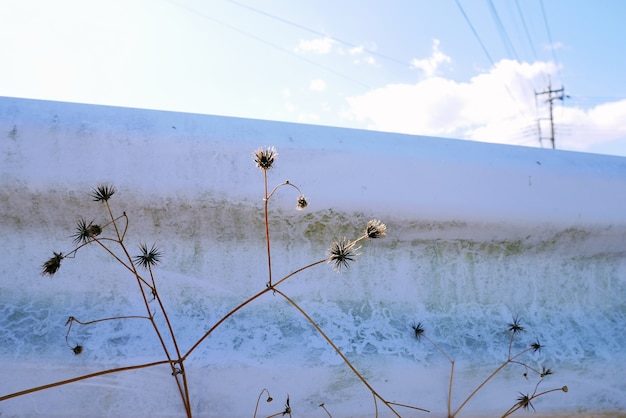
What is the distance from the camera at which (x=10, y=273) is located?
1.95 meters

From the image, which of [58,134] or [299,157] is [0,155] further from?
[299,157]

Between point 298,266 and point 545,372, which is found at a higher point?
point 298,266

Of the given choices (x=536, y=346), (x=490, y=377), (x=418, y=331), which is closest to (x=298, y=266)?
(x=418, y=331)

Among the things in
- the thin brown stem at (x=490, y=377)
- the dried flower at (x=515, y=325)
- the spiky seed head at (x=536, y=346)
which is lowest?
the thin brown stem at (x=490, y=377)

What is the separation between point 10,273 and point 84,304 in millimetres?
316

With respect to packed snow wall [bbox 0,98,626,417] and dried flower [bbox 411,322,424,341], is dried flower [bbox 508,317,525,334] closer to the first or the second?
packed snow wall [bbox 0,98,626,417]

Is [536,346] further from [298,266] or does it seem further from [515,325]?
[298,266]

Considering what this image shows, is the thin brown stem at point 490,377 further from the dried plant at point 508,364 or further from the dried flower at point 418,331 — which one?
the dried flower at point 418,331

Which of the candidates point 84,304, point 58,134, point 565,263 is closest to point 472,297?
point 565,263

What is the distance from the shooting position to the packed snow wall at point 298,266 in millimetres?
1826

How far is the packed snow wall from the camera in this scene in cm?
183

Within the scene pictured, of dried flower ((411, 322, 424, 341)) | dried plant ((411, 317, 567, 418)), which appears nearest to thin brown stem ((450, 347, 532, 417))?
dried plant ((411, 317, 567, 418))

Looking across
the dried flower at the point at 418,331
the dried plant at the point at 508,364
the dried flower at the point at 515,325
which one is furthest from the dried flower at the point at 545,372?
the dried flower at the point at 418,331

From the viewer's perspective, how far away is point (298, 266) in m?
2.18
